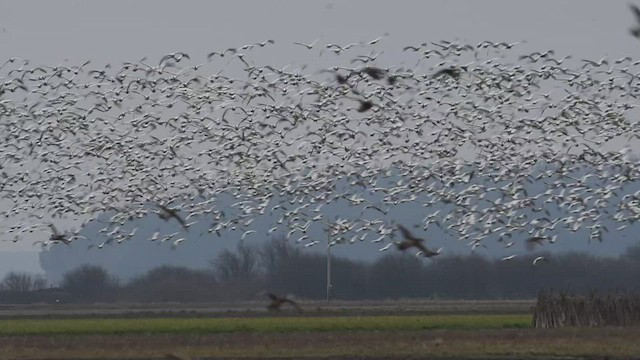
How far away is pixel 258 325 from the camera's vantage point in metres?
65.1

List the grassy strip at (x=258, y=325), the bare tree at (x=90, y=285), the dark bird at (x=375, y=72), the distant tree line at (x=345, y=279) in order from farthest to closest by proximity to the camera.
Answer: the bare tree at (x=90, y=285) → the distant tree line at (x=345, y=279) → the grassy strip at (x=258, y=325) → the dark bird at (x=375, y=72)

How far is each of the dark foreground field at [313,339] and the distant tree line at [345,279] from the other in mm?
43839

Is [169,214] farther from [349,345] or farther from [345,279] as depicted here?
[345,279]

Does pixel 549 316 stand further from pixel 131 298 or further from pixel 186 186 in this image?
pixel 131 298

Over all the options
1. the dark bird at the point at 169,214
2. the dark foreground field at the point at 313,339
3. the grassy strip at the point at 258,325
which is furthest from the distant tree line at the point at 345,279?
the dark bird at the point at 169,214

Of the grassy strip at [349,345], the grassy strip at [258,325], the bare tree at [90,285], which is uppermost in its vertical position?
the bare tree at [90,285]

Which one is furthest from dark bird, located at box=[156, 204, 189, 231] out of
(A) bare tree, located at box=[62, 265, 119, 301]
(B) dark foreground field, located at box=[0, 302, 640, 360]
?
(A) bare tree, located at box=[62, 265, 119, 301]

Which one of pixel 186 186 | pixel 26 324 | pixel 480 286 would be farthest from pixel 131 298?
pixel 186 186

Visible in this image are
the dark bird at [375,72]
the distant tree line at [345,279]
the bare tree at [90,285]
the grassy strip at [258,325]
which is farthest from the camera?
the bare tree at [90,285]

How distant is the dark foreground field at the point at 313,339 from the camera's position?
44.5m

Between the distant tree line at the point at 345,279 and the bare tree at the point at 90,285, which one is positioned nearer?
the distant tree line at the point at 345,279

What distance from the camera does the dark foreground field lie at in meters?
44.5

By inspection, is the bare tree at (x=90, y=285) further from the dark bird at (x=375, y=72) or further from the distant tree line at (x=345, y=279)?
the dark bird at (x=375, y=72)

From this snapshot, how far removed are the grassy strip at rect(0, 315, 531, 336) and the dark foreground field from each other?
5cm
